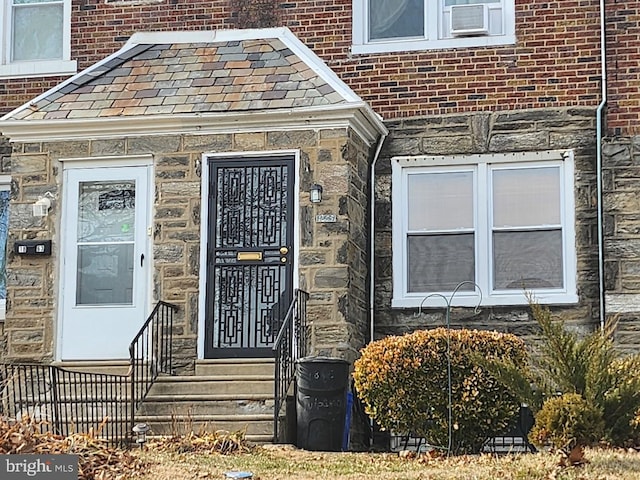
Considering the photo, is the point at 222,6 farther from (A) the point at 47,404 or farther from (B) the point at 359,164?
(A) the point at 47,404

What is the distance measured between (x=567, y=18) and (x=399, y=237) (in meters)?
2.93

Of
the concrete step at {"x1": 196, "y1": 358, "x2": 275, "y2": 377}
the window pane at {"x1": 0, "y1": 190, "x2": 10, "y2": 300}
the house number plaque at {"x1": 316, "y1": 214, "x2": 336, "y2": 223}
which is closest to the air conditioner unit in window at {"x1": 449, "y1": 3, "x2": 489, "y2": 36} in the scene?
the house number plaque at {"x1": 316, "y1": 214, "x2": 336, "y2": 223}

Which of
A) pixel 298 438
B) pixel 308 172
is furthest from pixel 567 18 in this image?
pixel 298 438

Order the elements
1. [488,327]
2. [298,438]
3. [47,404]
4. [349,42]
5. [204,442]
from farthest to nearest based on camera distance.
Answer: [349,42] → [488,327] → [47,404] → [298,438] → [204,442]

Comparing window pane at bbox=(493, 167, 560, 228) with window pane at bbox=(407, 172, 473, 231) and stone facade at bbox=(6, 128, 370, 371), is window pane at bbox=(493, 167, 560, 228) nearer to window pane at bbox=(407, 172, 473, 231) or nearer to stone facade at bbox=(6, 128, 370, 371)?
window pane at bbox=(407, 172, 473, 231)

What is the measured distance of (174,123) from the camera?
501 inches

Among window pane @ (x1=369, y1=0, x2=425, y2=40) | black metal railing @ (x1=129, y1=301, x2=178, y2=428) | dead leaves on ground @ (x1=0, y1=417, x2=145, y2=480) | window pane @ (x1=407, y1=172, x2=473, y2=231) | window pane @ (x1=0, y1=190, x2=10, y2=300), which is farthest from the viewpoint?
window pane @ (x1=0, y1=190, x2=10, y2=300)

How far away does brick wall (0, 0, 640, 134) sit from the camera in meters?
13.0

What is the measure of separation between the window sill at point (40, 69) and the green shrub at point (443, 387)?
5802 millimetres

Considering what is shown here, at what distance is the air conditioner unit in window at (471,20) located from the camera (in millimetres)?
13273

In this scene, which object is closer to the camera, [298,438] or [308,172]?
[298,438]

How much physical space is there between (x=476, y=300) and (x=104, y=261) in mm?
3884

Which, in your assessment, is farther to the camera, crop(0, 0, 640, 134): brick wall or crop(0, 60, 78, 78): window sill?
crop(0, 60, 78, 78): window sill

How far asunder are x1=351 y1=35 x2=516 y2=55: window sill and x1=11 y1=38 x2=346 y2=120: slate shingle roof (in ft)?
2.79
